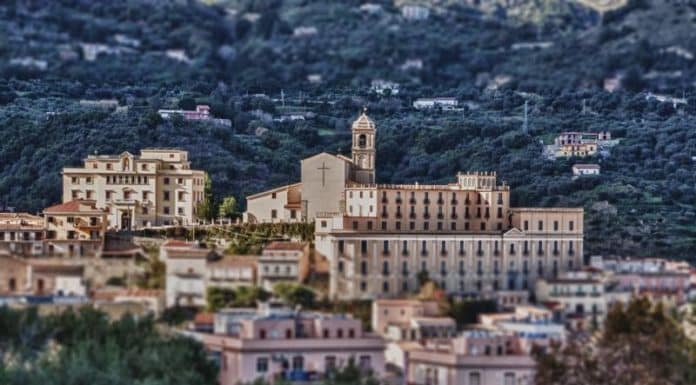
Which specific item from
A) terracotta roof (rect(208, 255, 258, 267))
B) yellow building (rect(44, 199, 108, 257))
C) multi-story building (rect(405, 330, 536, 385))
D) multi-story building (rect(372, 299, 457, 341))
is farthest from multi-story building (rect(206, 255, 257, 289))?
yellow building (rect(44, 199, 108, 257))

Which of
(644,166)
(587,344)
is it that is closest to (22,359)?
(587,344)

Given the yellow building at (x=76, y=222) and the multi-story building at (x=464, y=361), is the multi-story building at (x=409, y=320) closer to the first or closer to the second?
the multi-story building at (x=464, y=361)

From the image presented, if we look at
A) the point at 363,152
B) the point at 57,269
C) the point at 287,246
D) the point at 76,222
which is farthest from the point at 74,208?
the point at 57,269

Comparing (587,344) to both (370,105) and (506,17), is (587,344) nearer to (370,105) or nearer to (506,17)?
(370,105)

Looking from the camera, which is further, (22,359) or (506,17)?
(506,17)

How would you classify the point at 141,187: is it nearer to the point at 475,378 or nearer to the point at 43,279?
the point at 43,279

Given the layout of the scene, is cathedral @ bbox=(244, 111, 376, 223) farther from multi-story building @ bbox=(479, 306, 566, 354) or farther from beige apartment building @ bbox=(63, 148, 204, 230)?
multi-story building @ bbox=(479, 306, 566, 354)
